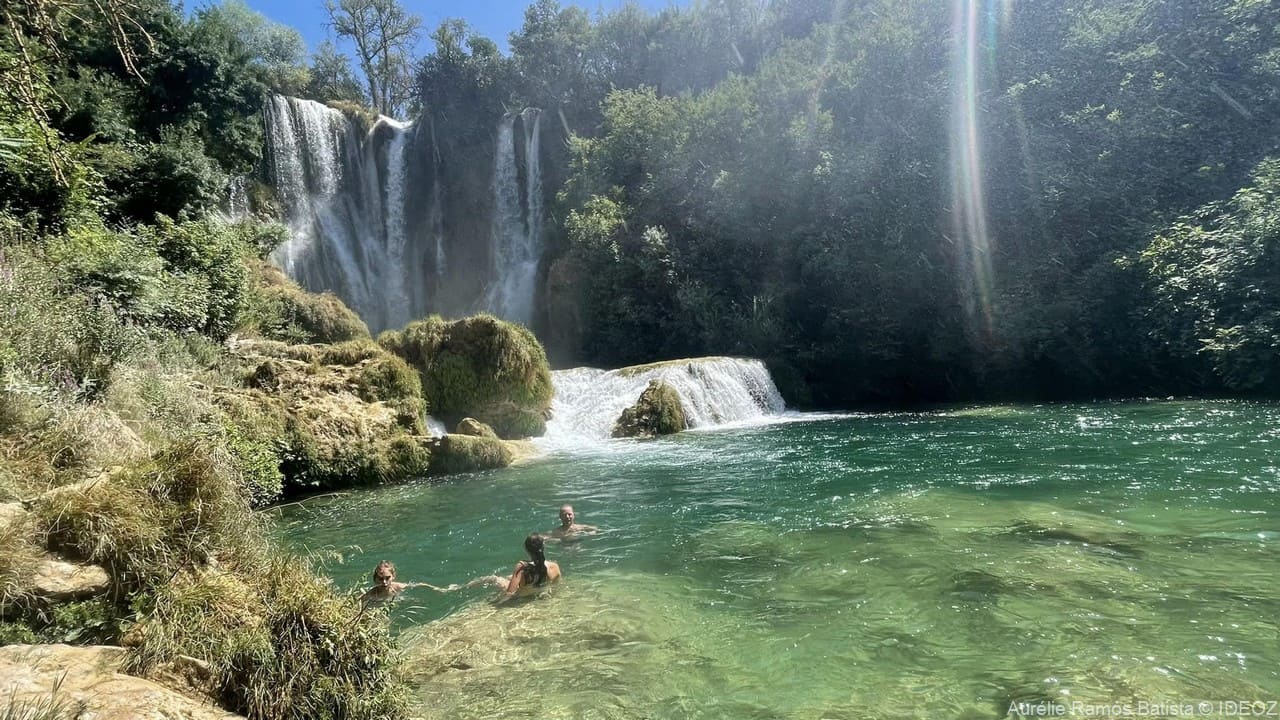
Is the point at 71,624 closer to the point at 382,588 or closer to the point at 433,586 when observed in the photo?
the point at 382,588

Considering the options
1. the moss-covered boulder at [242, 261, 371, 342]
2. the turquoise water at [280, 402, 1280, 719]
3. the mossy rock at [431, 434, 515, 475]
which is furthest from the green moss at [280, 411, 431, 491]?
the moss-covered boulder at [242, 261, 371, 342]

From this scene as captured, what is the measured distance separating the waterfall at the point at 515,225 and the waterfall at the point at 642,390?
444 inches

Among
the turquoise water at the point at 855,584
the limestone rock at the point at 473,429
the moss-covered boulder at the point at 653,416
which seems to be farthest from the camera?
the moss-covered boulder at the point at 653,416

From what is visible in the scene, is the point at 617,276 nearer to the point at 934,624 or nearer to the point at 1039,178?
the point at 1039,178

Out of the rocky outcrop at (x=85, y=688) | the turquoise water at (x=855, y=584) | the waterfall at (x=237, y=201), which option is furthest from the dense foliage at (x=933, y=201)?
the rocky outcrop at (x=85, y=688)

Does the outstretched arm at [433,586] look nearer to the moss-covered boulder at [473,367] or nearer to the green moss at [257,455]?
the green moss at [257,455]

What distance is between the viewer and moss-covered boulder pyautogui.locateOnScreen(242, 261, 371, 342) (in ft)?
46.3

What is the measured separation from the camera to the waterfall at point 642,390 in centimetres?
1577

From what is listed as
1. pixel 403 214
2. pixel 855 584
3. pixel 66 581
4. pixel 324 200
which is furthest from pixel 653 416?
pixel 403 214

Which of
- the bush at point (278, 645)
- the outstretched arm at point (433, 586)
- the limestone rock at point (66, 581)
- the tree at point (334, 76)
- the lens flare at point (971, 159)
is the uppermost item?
the tree at point (334, 76)

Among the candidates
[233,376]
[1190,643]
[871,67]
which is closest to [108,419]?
[233,376]

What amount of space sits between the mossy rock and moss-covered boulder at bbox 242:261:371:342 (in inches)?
181

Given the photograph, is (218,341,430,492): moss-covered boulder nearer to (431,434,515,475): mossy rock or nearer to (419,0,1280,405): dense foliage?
(431,434,515,475): mossy rock

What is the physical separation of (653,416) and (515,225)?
1797 cm
